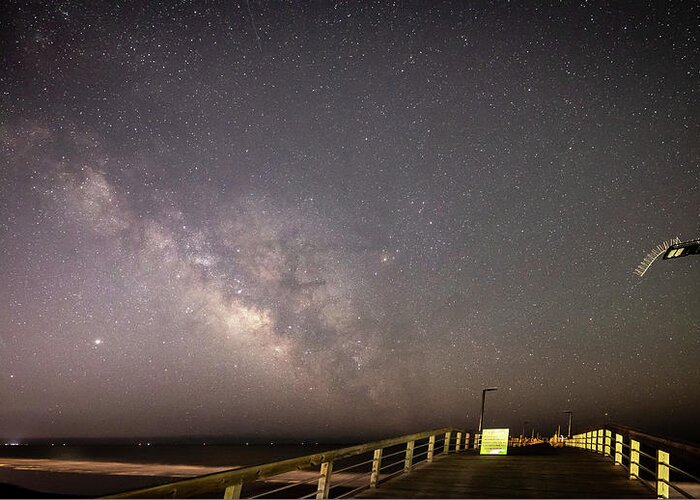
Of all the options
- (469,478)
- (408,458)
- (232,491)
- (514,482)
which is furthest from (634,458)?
(232,491)

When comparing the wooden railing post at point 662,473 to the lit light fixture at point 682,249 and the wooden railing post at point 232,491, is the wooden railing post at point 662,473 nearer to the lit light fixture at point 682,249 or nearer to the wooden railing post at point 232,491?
the wooden railing post at point 232,491

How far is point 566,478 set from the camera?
10.2 m

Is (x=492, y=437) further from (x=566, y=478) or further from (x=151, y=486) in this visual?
(x=151, y=486)

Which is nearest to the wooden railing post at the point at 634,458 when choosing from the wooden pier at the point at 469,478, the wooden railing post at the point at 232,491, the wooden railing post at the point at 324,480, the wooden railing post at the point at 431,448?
the wooden pier at the point at 469,478

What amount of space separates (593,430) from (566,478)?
9.12 metres

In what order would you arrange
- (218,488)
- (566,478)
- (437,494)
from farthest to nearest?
(566,478)
(437,494)
(218,488)

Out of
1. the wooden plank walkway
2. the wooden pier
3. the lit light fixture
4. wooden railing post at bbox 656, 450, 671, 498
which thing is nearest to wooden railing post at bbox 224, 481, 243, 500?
the wooden pier

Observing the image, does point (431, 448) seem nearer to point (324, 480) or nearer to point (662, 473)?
point (662, 473)

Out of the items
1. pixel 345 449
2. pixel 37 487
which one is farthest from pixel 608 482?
pixel 37 487

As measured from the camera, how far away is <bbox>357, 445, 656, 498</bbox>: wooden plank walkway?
830 centimetres

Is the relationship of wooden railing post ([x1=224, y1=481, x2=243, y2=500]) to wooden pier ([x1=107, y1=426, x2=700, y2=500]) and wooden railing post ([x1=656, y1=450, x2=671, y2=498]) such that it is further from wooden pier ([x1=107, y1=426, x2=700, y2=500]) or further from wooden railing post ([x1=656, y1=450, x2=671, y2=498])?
wooden railing post ([x1=656, y1=450, x2=671, y2=498])

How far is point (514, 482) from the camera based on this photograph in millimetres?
9852

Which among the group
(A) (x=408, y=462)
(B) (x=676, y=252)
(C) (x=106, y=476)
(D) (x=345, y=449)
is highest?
(B) (x=676, y=252)

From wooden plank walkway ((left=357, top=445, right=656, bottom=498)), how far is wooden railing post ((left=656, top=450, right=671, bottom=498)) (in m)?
0.57
